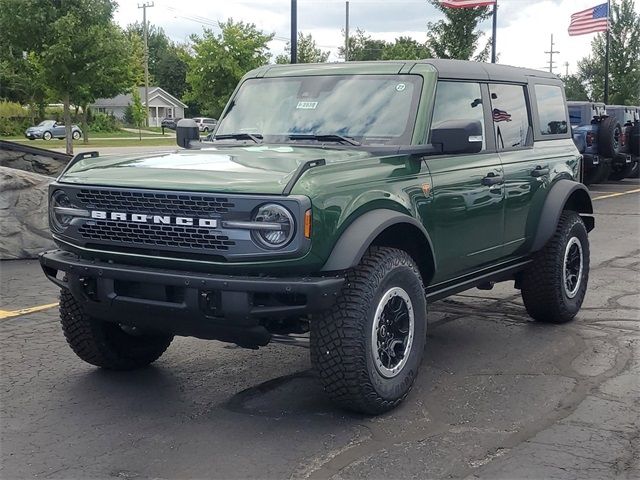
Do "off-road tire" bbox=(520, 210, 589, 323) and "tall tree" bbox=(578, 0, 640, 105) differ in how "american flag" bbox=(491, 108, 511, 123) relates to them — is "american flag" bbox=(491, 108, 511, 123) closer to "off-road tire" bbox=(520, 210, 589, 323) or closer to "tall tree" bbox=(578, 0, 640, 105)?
"off-road tire" bbox=(520, 210, 589, 323)

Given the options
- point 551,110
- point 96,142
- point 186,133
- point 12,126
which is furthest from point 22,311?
point 12,126

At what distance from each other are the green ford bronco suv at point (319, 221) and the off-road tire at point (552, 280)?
0.61ft

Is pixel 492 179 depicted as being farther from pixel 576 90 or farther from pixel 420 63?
pixel 576 90

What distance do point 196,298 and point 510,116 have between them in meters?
3.13

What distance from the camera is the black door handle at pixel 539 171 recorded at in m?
6.05

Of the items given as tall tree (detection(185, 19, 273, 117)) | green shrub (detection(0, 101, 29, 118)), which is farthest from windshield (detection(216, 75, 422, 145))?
green shrub (detection(0, 101, 29, 118))

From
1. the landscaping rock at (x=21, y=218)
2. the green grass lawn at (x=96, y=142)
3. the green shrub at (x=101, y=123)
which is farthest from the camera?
the green shrub at (x=101, y=123)

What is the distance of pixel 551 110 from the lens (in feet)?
22.0

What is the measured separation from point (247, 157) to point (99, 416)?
162 cm

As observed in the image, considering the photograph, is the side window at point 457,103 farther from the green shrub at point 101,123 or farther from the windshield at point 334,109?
the green shrub at point 101,123

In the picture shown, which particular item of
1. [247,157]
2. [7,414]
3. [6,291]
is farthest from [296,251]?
[6,291]

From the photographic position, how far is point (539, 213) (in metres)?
6.12

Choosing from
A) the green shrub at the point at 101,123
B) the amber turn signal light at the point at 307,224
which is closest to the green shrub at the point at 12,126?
the green shrub at the point at 101,123

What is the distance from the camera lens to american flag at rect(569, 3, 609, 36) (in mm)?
27288
